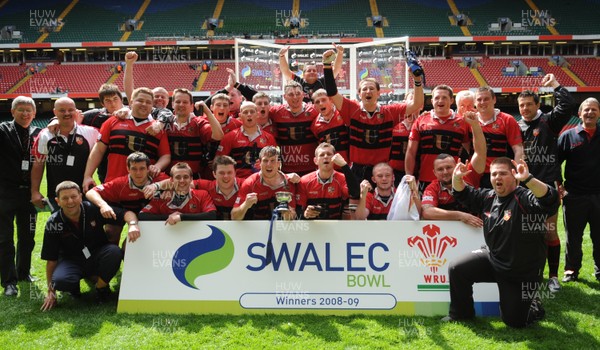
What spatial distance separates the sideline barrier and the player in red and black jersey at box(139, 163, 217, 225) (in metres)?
0.24

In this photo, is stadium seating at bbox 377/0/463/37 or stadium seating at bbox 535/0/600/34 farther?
stadium seating at bbox 377/0/463/37

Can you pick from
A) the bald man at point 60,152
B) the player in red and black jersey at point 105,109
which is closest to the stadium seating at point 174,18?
the player in red and black jersey at point 105,109

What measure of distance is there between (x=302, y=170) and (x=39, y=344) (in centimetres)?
325

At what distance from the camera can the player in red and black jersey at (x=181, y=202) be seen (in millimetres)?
4969

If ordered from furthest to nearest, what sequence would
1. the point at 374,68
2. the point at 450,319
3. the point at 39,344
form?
the point at 374,68
the point at 450,319
the point at 39,344

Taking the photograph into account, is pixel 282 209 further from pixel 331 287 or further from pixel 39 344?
pixel 39 344

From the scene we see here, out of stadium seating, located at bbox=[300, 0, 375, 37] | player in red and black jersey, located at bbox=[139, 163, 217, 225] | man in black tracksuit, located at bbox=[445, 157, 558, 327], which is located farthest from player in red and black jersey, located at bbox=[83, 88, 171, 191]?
stadium seating, located at bbox=[300, 0, 375, 37]

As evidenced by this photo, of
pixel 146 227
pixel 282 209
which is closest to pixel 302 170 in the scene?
pixel 282 209

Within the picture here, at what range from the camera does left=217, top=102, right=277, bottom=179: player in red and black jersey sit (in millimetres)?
5684

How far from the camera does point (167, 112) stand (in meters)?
6.01

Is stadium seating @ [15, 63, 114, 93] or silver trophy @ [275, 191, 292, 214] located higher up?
stadium seating @ [15, 63, 114, 93]

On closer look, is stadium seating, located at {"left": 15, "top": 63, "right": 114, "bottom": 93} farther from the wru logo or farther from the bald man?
the wru logo

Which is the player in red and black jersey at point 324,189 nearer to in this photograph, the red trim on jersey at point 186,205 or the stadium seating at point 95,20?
the red trim on jersey at point 186,205

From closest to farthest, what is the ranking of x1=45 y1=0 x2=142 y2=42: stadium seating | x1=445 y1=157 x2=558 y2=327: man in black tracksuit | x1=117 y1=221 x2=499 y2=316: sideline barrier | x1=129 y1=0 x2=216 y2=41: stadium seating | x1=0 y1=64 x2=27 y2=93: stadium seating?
x1=445 y1=157 x2=558 y2=327: man in black tracksuit
x1=117 y1=221 x2=499 y2=316: sideline barrier
x1=0 y1=64 x2=27 y2=93: stadium seating
x1=45 y1=0 x2=142 y2=42: stadium seating
x1=129 y1=0 x2=216 y2=41: stadium seating
